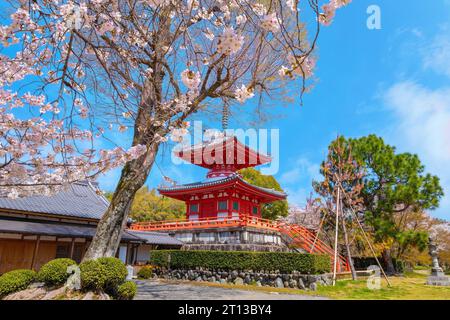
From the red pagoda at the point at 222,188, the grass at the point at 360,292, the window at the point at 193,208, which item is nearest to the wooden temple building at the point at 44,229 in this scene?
the red pagoda at the point at 222,188

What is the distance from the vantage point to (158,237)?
19.4 metres

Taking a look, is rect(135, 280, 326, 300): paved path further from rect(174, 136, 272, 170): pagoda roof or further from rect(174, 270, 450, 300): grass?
rect(174, 136, 272, 170): pagoda roof

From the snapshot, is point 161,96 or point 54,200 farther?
point 54,200

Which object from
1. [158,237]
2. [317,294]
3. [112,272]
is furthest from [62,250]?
[317,294]

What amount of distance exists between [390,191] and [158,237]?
16136 mm

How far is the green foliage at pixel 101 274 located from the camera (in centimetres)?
593

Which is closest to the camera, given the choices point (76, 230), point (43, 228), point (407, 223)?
point (43, 228)

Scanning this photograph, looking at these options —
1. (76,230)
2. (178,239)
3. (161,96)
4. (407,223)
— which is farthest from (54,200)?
(407,223)

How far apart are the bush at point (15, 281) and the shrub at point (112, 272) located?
5.36ft

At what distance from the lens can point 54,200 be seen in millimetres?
14227

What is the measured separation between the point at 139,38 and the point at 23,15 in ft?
5.36

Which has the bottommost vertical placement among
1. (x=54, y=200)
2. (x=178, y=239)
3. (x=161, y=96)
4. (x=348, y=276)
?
(x=348, y=276)
